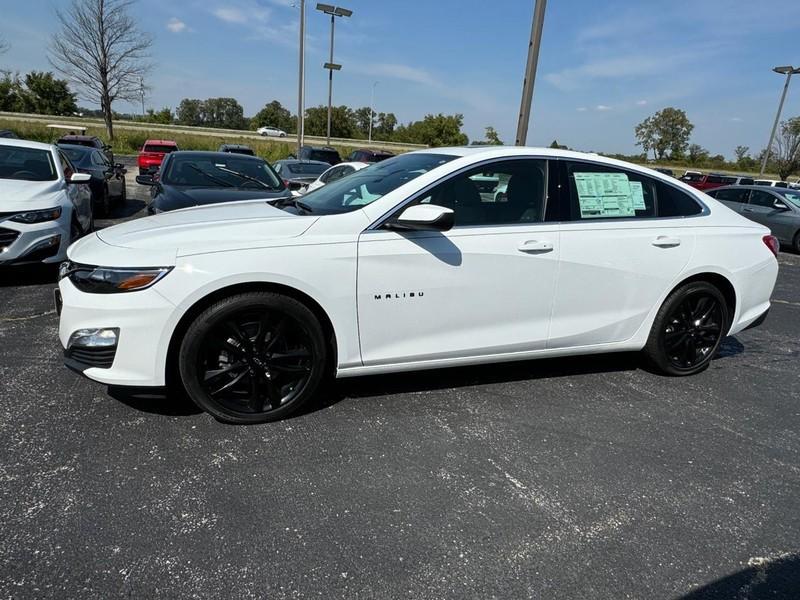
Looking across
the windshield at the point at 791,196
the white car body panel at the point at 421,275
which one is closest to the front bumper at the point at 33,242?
the white car body panel at the point at 421,275

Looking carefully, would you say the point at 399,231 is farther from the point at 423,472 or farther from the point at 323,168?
the point at 323,168

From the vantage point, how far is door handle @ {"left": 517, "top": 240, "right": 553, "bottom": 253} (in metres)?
3.27

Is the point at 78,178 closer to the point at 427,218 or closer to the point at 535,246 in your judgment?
the point at 427,218

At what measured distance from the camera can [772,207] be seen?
12.7 metres

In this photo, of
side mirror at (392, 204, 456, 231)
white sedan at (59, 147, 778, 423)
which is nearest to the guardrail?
white sedan at (59, 147, 778, 423)

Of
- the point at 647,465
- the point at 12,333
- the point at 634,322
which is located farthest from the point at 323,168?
the point at 647,465

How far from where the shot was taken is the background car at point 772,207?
479 inches

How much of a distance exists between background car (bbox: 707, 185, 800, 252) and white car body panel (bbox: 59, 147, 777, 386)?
1038cm

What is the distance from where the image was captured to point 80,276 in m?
2.82

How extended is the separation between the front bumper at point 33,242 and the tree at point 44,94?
6781cm

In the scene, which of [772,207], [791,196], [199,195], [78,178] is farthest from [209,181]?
[791,196]

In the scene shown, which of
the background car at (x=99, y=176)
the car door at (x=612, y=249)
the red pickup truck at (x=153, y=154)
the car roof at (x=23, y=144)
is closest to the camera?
the car door at (x=612, y=249)

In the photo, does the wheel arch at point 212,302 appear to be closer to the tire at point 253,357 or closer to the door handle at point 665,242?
the tire at point 253,357

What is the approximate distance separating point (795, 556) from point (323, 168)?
45.2 ft
